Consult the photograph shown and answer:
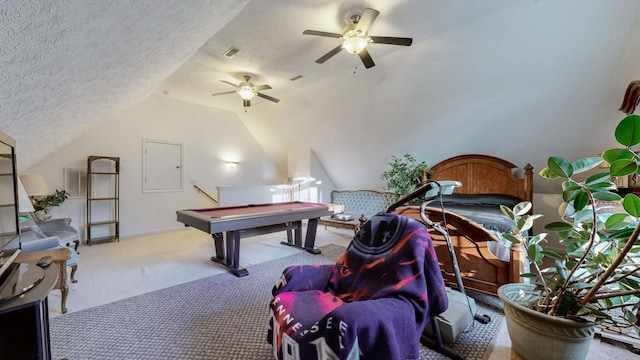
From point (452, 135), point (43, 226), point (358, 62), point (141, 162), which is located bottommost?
point (43, 226)

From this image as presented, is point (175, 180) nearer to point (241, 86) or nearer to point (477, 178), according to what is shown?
point (241, 86)

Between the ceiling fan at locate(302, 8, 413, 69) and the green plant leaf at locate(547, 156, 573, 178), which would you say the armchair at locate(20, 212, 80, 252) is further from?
the green plant leaf at locate(547, 156, 573, 178)

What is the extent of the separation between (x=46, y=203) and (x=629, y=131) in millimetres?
6160

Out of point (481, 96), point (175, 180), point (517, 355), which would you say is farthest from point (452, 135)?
point (175, 180)

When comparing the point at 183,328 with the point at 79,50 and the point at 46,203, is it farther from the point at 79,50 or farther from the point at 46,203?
the point at 46,203

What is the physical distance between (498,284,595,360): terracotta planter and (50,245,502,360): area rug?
0.45m

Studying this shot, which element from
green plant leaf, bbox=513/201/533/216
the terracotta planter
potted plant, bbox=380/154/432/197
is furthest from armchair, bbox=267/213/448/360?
potted plant, bbox=380/154/432/197

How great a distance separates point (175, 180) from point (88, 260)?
235 centimetres

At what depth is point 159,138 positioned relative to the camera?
5.56 meters

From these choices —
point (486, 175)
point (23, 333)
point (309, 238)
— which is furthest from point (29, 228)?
point (486, 175)

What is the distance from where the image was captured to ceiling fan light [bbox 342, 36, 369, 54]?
2541 millimetres

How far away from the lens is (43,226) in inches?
141

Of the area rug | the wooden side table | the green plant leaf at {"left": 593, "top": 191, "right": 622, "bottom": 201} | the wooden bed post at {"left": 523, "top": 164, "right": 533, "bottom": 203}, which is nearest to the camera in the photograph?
the green plant leaf at {"left": 593, "top": 191, "right": 622, "bottom": 201}

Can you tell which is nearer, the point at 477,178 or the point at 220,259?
the point at 220,259
